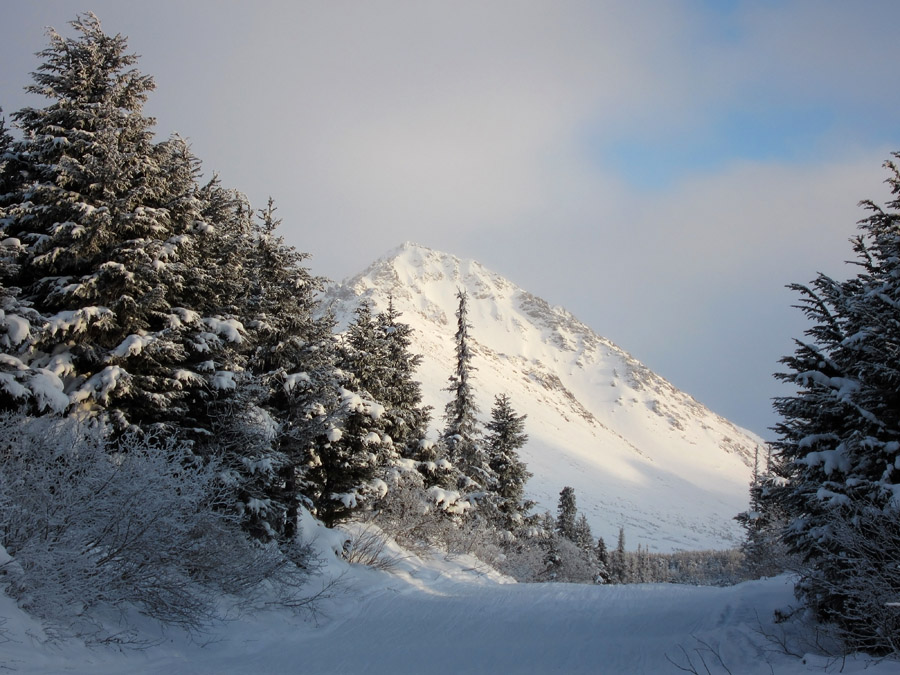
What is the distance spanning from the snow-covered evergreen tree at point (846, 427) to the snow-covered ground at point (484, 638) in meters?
1.34

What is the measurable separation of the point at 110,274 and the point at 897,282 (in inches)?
576

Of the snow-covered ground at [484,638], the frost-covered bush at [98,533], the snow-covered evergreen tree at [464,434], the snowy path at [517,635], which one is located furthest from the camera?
the snow-covered evergreen tree at [464,434]

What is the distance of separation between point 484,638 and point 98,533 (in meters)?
6.83

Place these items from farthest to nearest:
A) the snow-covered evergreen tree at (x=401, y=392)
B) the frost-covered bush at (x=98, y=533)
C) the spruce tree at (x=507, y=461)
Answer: the spruce tree at (x=507, y=461), the snow-covered evergreen tree at (x=401, y=392), the frost-covered bush at (x=98, y=533)

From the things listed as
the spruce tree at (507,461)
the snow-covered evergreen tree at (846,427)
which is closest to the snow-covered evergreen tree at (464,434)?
the spruce tree at (507,461)

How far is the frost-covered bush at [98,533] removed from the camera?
6.78m

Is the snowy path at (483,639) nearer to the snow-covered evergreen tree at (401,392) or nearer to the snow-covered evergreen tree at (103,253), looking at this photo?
the snow-covered evergreen tree at (103,253)

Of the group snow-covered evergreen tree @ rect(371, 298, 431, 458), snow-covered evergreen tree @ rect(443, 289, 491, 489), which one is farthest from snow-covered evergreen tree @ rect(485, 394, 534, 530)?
→ snow-covered evergreen tree @ rect(371, 298, 431, 458)

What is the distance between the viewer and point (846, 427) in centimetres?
1018

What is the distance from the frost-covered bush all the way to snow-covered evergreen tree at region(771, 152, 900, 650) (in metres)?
9.27

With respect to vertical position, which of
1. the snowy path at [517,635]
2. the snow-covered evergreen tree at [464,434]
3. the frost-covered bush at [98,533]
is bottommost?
the snowy path at [517,635]

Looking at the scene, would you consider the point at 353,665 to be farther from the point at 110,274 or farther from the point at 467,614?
the point at 110,274

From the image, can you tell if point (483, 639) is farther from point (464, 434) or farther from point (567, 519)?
point (567, 519)

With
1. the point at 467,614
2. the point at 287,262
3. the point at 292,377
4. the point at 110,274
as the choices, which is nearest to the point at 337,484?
the point at 292,377
